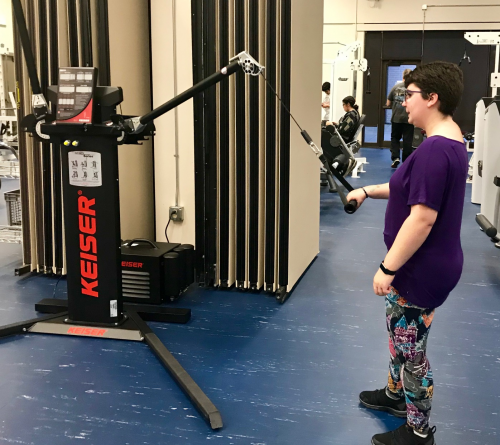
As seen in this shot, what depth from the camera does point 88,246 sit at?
2.89 m

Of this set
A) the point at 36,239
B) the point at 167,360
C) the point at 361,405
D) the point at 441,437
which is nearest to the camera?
the point at 441,437

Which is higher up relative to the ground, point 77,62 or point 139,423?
point 77,62

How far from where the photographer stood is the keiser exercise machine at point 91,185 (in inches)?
107

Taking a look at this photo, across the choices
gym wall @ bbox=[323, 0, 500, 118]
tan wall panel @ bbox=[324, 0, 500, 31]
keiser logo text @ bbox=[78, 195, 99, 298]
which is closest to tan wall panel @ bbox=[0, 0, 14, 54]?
gym wall @ bbox=[323, 0, 500, 118]

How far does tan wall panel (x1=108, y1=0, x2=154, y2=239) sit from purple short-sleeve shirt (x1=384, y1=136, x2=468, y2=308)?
2376mm

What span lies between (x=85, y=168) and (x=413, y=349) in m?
1.80

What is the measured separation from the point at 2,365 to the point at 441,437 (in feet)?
6.57

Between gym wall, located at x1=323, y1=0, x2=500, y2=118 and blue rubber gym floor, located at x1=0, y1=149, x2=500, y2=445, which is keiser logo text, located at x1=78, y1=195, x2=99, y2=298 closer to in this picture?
blue rubber gym floor, located at x1=0, y1=149, x2=500, y2=445

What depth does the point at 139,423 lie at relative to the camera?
2201 millimetres

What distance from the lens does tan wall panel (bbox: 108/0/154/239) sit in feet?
12.1

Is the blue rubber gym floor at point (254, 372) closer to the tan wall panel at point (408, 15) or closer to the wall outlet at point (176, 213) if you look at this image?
the wall outlet at point (176, 213)

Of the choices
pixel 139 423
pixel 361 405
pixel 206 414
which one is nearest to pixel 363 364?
pixel 361 405

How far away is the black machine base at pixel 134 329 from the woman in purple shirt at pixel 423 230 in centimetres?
79

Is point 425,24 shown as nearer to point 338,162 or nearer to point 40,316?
point 338,162
